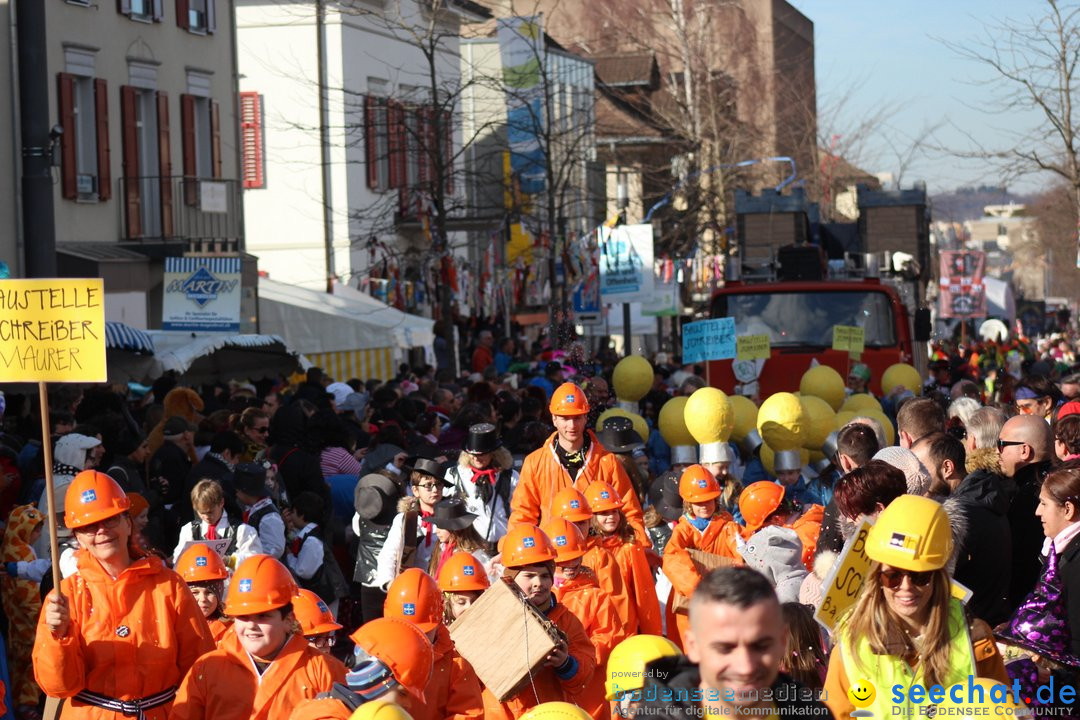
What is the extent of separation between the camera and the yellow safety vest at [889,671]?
14.0 feet

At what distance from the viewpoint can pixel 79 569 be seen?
6.15 metres

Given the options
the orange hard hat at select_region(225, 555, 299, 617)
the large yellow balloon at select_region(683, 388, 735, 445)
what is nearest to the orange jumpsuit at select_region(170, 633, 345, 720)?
the orange hard hat at select_region(225, 555, 299, 617)

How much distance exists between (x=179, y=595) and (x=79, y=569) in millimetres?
413

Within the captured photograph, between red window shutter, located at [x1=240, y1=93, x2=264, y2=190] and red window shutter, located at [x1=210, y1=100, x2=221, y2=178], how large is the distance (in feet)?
15.0

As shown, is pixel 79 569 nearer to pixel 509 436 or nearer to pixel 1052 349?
pixel 509 436

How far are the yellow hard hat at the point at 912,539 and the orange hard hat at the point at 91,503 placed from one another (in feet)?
9.89

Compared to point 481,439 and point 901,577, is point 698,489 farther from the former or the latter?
point 901,577

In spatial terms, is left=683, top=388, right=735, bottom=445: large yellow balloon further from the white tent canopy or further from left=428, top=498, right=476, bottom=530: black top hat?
the white tent canopy

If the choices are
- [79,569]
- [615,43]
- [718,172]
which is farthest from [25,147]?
[615,43]

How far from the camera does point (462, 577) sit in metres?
6.54

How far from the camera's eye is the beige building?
2133cm

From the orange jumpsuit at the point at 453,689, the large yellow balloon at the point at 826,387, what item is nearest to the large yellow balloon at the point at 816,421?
the large yellow balloon at the point at 826,387

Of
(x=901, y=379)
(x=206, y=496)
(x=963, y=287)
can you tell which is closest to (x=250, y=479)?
(x=206, y=496)

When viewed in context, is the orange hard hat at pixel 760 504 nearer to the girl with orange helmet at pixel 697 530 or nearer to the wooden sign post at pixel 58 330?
the girl with orange helmet at pixel 697 530
